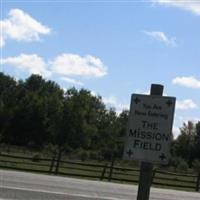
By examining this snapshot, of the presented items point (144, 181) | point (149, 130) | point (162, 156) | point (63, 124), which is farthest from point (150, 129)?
point (63, 124)

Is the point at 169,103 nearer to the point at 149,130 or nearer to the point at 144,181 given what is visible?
the point at 149,130

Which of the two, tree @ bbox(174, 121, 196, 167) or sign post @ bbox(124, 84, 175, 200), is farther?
tree @ bbox(174, 121, 196, 167)

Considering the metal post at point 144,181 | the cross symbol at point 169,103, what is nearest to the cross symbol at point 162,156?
the metal post at point 144,181

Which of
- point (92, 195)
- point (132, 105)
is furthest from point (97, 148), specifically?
point (132, 105)

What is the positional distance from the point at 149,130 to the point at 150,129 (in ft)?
0.05

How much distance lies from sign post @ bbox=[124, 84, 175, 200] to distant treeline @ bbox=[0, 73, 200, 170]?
322 ft

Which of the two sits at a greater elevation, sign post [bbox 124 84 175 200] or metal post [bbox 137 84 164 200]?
→ sign post [bbox 124 84 175 200]

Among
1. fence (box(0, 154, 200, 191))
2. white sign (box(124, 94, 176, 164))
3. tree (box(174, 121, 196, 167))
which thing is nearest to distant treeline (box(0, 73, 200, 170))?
tree (box(174, 121, 196, 167))

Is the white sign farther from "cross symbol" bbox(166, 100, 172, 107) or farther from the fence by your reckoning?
the fence

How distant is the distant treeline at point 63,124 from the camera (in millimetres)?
115156

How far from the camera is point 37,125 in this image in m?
119

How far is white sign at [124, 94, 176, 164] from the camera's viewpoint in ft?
20.8

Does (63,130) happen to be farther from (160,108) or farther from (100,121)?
(160,108)

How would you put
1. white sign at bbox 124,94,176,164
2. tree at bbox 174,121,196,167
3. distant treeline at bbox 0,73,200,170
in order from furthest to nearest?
tree at bbox 174,121,196,167 → distant treeline at bbox 0,73,200,170 → white sign at bbox 124,94,176,164
